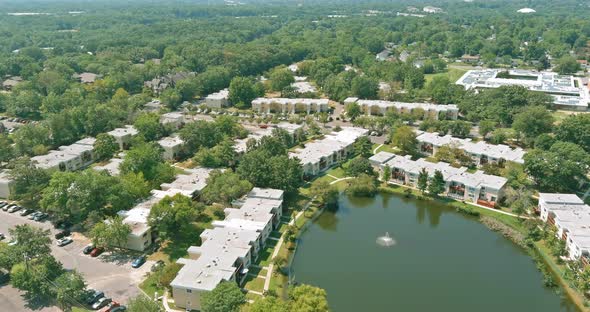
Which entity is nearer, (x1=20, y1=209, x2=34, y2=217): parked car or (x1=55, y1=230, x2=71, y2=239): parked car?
(x1=55, y1=230, x2=71, y2=239): parked car

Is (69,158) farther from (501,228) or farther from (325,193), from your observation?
(501,228)

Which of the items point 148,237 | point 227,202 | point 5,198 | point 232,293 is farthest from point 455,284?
point 5,198

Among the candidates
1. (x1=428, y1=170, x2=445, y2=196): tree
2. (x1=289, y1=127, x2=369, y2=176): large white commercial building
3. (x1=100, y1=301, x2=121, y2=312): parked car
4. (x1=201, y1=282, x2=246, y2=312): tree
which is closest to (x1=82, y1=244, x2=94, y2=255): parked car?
(x1=100, y1=301, x2=121, y2=312): parked car

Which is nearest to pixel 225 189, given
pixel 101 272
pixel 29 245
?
pixel 101 272

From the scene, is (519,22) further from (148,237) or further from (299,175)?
A: (148,237)

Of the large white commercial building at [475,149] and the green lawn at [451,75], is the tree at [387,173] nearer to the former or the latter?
the large white commercial building at [475,149]

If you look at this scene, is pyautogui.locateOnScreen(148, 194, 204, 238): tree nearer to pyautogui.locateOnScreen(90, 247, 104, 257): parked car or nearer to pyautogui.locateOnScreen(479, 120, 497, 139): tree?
pyautogui.locateOnScreen(90, 247, 104, 257): parked car
